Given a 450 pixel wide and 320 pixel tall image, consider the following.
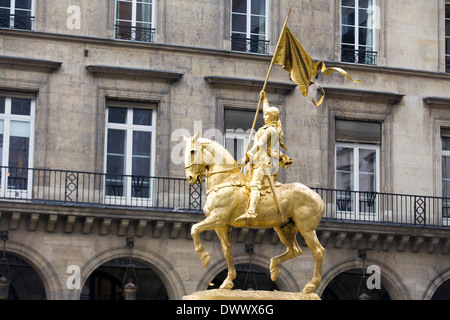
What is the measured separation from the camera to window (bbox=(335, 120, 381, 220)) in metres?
29.8

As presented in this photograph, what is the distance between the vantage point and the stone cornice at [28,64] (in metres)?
27.5

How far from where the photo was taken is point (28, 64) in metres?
27.6

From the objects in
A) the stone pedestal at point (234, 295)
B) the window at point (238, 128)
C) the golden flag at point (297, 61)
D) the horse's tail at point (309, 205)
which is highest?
the window at point (238, 128)

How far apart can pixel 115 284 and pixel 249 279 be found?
127 inches

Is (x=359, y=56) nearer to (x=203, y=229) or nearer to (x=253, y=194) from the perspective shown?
(x=253, y=194)

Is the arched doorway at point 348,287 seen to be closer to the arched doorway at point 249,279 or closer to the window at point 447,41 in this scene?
the arched doorway at point 249,279

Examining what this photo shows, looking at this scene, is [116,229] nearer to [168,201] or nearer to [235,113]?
[168,201]

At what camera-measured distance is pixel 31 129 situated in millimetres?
27766

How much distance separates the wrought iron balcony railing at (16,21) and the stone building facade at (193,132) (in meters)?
0.03

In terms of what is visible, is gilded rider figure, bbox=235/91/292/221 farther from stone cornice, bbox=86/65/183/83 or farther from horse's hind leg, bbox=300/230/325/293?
stone cornice, bbox=86/65/183/83

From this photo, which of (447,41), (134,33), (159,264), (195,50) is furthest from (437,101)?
(159,264)

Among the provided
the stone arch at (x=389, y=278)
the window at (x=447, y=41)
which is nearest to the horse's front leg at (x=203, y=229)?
the stone arch at (x=389, y=278)

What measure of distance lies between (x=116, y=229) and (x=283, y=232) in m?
10.3

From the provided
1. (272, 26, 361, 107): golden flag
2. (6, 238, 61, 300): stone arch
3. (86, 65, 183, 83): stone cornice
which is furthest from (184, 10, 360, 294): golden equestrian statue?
(86, 65, 183, 83): stone cornice
